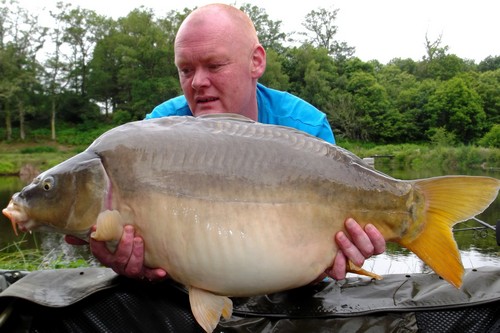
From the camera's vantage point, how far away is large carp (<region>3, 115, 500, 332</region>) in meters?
1.20

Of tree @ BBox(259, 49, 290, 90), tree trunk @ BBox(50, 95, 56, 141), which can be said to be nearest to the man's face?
tree trunk @ BBox(50, 95, 56, 141)

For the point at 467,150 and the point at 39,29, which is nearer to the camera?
the point at 467,150

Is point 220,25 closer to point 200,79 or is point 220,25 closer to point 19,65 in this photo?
point 200,79

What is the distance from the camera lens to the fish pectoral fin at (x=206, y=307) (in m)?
1.24

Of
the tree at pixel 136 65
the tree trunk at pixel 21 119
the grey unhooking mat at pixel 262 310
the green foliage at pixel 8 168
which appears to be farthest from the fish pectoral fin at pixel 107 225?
the tree trunk at pixel 21 119

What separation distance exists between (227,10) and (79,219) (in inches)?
44.1

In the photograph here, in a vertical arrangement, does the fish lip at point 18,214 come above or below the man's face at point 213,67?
below

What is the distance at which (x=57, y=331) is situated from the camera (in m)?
1.47

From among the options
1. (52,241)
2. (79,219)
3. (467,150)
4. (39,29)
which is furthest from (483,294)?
(39,29)

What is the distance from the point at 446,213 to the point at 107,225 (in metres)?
0.81

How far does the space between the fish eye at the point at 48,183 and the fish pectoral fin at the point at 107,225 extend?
145 millimetres

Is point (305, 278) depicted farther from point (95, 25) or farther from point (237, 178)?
point (95, 25)

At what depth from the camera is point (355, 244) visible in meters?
1.27

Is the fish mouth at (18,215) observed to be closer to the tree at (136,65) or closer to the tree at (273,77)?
the tree at (136,65)
